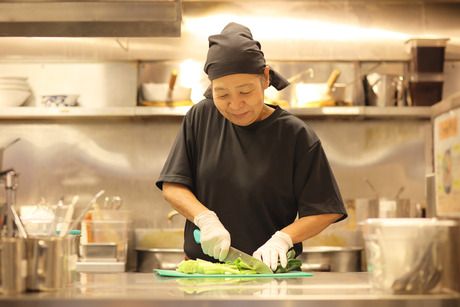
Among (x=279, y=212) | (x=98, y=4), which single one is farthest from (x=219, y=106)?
(x=98, y=4)

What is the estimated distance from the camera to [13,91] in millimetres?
4746

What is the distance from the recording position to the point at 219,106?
2.54 meters

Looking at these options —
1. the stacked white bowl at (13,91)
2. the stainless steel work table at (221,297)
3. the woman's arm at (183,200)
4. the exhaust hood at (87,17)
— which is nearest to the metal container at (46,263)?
the stainless steel work table at (221,297)

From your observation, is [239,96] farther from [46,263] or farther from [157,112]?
[157,112]

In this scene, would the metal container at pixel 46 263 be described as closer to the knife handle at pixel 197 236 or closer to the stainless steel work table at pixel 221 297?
the stainless steel work table at pixel 221 297

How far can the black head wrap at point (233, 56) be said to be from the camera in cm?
246

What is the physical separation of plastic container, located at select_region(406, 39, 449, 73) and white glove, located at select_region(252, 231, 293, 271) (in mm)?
2635

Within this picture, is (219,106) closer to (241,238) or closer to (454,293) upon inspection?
(241,238)

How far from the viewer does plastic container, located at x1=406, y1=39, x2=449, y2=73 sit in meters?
4.70

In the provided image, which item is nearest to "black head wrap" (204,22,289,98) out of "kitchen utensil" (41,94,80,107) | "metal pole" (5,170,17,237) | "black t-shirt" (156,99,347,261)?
"black t-shirt" (156,99,347,261)

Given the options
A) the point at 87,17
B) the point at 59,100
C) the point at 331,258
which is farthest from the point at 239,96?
the point at 59,100

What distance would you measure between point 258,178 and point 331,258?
184cm

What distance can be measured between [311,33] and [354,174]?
3.17 feet

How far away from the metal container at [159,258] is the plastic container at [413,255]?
272 centimetres
